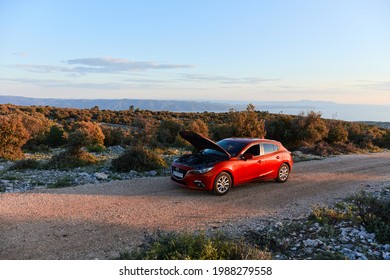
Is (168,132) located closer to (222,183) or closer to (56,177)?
(56,177)

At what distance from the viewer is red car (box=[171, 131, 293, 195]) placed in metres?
9.59

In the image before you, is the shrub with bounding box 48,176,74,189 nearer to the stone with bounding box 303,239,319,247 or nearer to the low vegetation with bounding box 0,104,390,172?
the low vegetation with bounding box 0,104,390,172

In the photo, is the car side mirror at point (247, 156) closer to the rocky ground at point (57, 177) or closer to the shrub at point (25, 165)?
the rocky ground at point (57, 177)

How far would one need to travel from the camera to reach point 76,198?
916 cm

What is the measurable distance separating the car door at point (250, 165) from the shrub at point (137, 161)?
13.7ft

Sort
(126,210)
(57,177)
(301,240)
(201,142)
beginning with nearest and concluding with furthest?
(301,240) → (126,210) → (201,142) → (57,177)

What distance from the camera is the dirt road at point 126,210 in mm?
6262

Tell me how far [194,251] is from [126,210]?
10.4 ft

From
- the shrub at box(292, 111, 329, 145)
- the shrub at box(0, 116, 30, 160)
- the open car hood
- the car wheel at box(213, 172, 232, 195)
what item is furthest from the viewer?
the shrub at box(292, 111, 329, 145)

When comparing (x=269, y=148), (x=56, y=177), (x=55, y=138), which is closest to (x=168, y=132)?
(x=55, y=138)

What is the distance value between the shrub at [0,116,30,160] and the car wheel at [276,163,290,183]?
11873mm

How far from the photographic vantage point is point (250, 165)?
34.2ft

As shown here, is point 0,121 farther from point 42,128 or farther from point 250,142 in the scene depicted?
point 250,142

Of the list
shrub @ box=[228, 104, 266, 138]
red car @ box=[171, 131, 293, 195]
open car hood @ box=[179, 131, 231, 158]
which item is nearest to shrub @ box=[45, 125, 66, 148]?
shrub @ box=[228, 104, 266, 138]
